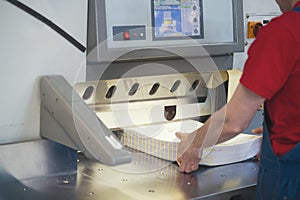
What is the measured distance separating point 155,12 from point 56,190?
0.56 m

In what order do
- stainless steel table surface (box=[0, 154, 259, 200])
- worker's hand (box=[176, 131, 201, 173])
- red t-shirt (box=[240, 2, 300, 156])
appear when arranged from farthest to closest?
worker's hand (box=[176, 131, 201, 173]) < stainless steel table surface (box=[0, 154, 259, 200]) < red t-shirt (box=[240, 2, 300, 156])

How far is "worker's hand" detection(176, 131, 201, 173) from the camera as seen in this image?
1.29 metres

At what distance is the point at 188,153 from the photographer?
1305 millimetres

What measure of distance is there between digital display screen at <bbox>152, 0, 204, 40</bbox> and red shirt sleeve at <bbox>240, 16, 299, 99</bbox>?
0.37m

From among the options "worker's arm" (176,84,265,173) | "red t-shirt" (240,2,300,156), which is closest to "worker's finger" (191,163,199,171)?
"worker's arm" (176,84,265,173)

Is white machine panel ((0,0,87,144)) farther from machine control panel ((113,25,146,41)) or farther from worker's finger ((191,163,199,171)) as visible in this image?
worker's finger ((191,163,199,171))

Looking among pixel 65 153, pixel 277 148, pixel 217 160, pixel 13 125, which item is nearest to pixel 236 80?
pixel 217 160

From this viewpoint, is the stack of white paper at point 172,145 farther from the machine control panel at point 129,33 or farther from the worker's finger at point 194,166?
the machine control panel at point 129,33

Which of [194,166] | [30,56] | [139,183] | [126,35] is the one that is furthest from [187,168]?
[30,56]

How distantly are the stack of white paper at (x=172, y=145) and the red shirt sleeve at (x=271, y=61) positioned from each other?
35 centimetres

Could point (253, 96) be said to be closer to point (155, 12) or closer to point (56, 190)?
point (155, 12)

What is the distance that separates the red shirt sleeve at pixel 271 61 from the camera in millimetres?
1040

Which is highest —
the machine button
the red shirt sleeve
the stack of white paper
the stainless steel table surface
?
the machine button

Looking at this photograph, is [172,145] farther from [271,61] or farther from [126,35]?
[271,61]
